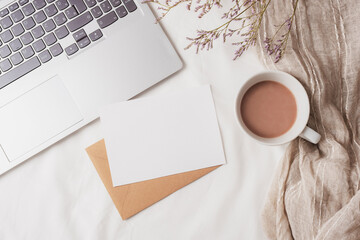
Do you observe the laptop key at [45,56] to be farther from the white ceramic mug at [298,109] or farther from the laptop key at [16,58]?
the white ceramic mug at [298,109]

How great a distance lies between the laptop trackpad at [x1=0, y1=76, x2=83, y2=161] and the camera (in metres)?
0.61

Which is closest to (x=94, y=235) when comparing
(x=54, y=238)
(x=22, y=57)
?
(x=54, y=238)

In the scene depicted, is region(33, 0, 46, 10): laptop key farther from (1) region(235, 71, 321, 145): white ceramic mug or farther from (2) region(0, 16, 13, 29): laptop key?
(1) region(235, 71, 321, 145): white ceramic mug

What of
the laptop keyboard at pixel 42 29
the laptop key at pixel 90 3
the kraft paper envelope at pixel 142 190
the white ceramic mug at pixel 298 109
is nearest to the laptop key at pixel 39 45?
the laptop keyboard at pixel 42 29

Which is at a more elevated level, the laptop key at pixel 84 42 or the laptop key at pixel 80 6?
the laptop key at pixel 80 6

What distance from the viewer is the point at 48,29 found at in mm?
602

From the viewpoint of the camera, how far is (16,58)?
1.96 feet

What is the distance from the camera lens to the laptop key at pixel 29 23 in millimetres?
603

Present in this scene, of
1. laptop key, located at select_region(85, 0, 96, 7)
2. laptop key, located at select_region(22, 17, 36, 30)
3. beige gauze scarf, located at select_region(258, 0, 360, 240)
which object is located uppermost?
laptop key, located at select_region(22, 17, 36, 30)

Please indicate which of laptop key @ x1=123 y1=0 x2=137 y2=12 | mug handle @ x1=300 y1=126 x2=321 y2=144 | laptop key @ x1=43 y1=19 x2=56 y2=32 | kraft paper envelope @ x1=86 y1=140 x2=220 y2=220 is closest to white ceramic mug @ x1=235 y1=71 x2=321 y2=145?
mug handle @ x1=300 y1=126 x2=321 y2=144

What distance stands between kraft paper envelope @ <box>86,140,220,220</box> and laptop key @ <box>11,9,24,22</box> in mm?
282

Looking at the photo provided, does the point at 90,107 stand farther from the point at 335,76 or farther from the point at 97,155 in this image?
the point at 335,76

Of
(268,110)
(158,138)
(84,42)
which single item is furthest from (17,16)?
(268,110)

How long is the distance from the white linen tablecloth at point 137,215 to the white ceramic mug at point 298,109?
0.20 ft
